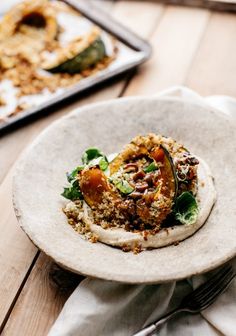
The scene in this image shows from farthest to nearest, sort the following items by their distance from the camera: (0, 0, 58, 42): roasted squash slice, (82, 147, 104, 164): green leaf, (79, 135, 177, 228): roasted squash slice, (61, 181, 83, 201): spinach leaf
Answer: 1. (0, 0, 58, 42): roasted squash slice
2. (82, 147, 104, 164): green leaf
3. (61, 181, 83, 201): spinach leaf
4. (79, 135, 177, 228): roasted squash slice

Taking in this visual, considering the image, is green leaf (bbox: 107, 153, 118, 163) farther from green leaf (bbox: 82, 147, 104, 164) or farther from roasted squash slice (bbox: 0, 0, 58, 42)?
roasted squash slice (bbox: 0, 0, 58, 42)

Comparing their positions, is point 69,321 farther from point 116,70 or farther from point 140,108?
point 116,70

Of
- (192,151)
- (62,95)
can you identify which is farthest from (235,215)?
(62,95)

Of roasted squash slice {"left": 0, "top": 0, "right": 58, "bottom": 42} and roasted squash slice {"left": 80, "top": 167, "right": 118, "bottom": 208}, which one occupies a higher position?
roasted squash slice {"left": 80, "top": 167, "right": 118, "bottom": 208}

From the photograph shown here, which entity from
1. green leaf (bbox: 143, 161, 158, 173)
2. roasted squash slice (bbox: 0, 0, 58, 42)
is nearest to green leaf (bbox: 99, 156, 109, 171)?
green leaf (bbox: 143, 161, 158, 173)

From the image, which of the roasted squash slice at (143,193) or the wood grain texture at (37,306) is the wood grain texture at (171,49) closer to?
the roasted squash slice at (143,193)

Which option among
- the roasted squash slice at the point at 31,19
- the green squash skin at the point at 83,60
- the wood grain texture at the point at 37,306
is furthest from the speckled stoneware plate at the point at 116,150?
the roasted squash slice at the point at 31,19
